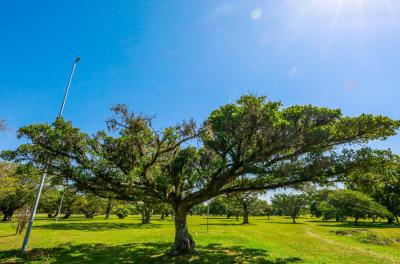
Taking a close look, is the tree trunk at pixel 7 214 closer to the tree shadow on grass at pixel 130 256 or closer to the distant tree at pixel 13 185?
the distant tree at pixel 13 185

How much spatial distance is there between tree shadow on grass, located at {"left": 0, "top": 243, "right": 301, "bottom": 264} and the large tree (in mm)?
1916

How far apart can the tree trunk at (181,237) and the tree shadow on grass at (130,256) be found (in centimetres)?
80

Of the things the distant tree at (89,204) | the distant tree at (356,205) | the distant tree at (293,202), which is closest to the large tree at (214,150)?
the distant tree at (356,205)

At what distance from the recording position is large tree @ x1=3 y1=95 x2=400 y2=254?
13914 mm

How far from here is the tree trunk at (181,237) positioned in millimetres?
17691

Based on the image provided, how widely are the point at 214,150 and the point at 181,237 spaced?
23.6 ft

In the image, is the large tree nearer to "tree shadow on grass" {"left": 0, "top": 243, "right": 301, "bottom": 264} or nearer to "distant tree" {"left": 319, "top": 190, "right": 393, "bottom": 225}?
"tree shadow on grass" {"left": 0, "top": 243, "right": 301, "bottom": 264}

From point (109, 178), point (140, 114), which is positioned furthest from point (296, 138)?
point (109, 178)

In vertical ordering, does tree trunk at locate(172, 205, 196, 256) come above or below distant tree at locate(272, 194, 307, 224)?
below

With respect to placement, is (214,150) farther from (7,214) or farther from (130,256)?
(7,214)

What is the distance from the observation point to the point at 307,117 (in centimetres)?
1413

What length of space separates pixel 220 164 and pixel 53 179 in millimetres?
11956

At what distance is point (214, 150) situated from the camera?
16703 mm

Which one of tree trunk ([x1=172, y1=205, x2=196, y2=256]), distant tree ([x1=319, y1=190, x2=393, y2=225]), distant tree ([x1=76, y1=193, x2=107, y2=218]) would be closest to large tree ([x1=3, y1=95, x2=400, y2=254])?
tree trunk ([x1=172, y1=205, x2=196, y2=256])
